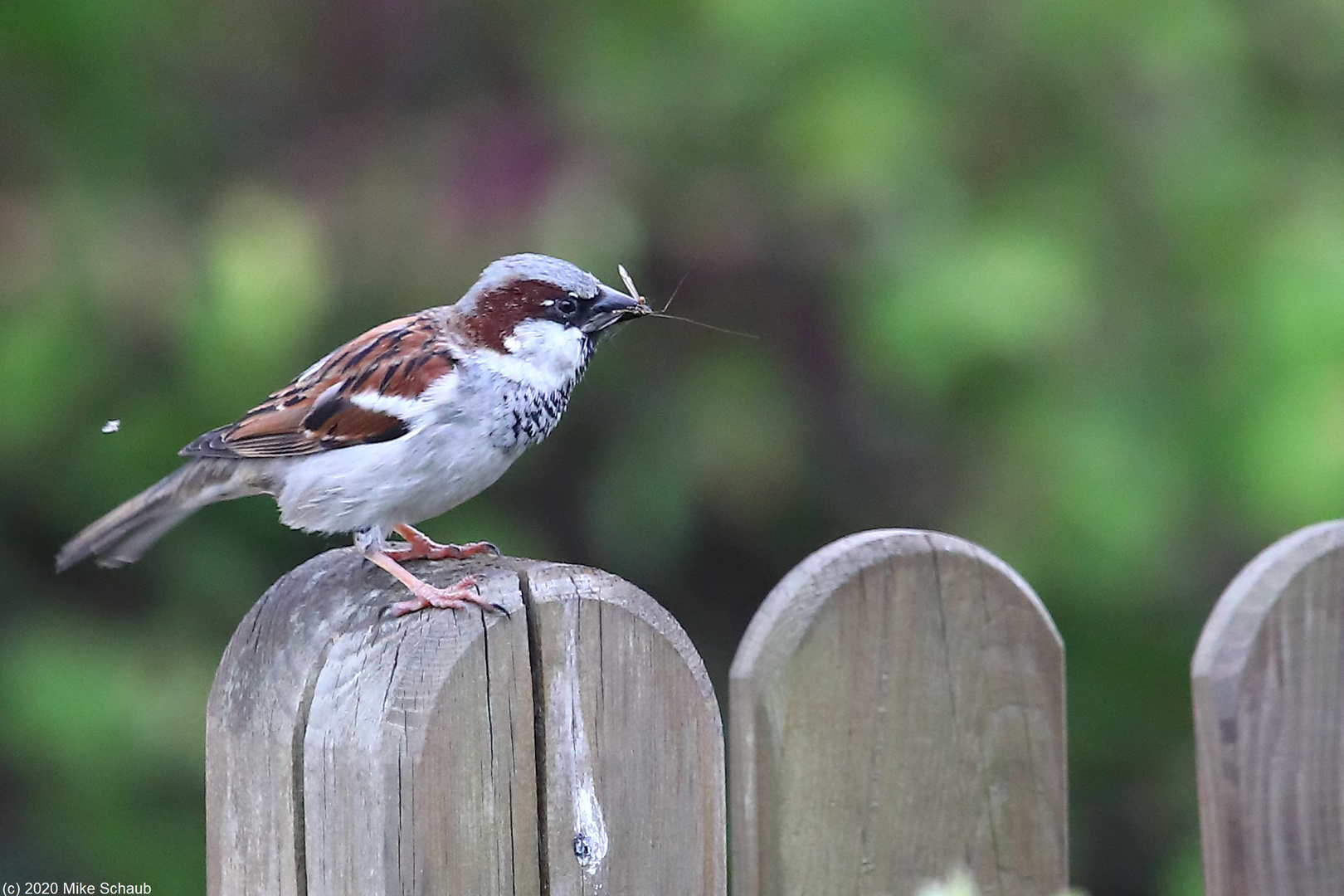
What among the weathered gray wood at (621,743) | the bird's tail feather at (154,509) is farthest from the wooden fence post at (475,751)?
the bird's tail feather at (154,509)

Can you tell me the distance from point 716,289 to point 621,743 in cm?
268

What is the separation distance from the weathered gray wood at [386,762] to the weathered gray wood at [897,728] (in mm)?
323

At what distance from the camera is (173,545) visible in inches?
174

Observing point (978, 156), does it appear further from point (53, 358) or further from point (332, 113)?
point (53, 358)

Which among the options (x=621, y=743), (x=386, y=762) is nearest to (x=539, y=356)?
(x=621, y=743)

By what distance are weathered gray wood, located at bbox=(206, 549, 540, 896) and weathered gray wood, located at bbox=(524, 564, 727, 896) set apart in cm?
4

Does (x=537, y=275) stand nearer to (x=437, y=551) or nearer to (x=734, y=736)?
(x=437, y=551)

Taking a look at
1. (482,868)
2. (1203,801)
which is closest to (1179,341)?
(1203,801)

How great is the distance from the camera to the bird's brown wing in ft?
10.0

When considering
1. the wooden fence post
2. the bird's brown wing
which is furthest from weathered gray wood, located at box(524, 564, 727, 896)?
the bird's brown wing

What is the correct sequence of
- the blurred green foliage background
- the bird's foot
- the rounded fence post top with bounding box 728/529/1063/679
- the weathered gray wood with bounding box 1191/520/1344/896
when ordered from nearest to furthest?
the bird's foot, the rounded fence post top with bounding box 728/529/1063/679, the weathered gray wood with bounding box 1191/520/1344/896, the blurred green foliage background

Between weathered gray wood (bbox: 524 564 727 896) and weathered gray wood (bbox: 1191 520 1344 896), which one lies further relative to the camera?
weathered gray wood (bbox: 1191 520 1344 896)

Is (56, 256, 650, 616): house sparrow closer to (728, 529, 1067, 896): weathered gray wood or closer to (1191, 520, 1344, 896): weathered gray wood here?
(728, 529, 1067, 896): weathered gray wood

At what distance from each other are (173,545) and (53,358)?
2.09 ft
